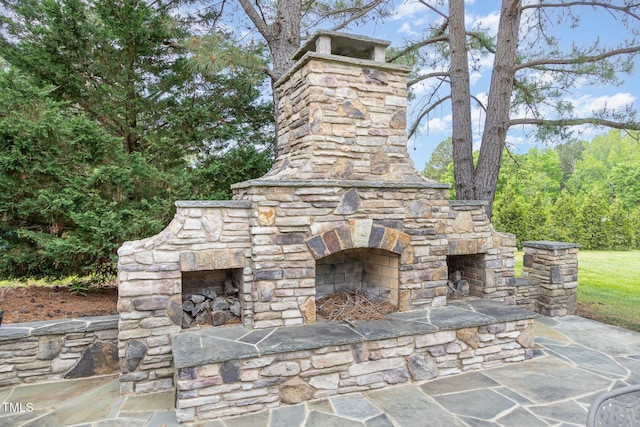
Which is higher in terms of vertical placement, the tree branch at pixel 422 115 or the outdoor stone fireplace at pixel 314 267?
the tree branch at pixel 422 115

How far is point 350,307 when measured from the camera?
434cm

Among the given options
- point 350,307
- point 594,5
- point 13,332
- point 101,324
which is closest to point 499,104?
point 594,5

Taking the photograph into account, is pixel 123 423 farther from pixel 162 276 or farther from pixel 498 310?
pixel 498 310

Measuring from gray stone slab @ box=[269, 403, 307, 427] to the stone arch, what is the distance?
1.39m

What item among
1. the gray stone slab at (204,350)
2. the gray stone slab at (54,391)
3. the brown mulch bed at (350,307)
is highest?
the brown mulch bed at (350,307)

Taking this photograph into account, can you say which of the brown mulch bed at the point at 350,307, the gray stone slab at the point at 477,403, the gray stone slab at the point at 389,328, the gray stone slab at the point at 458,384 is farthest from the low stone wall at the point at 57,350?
the gray stone slab at the point at 477,403

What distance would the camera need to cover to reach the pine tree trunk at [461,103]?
650 cm

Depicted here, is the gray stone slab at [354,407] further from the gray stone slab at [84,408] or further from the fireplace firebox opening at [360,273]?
the gray stone slab at [84,408]

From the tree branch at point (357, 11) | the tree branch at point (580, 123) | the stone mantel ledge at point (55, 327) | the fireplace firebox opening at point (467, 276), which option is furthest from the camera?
the tree branch at point (357, 11)

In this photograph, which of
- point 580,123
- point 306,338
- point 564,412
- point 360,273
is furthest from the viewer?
point 580,123

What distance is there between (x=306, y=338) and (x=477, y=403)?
5.04 feet

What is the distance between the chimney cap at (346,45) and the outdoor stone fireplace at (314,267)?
0.02 metres

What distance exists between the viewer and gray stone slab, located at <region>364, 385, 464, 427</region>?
9.59 feet

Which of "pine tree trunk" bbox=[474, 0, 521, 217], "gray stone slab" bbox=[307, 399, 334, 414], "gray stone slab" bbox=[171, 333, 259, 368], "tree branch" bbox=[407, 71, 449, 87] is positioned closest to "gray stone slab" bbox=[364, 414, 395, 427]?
"gray stone slab" bbox=[307, 399, 334, 414]
